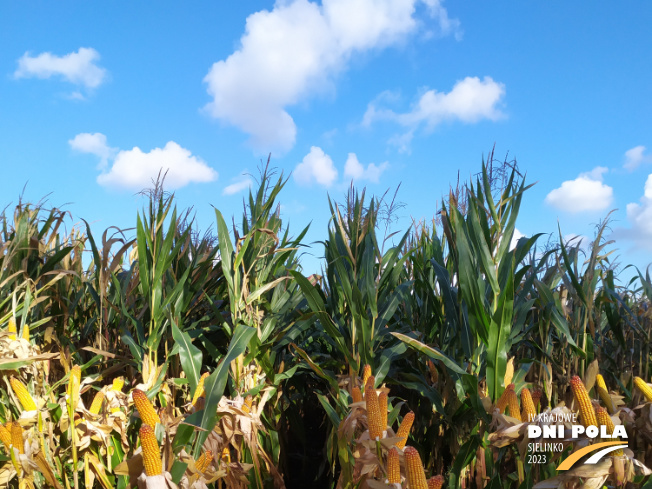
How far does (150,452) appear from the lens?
158cm

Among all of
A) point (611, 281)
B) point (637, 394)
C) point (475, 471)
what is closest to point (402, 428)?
point (475, 471)

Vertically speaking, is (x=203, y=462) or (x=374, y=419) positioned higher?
(x=374, y=419)

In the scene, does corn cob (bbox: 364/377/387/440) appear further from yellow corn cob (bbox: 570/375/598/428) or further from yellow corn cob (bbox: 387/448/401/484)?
yellow corn cob (bbox: 570/375/598/428)

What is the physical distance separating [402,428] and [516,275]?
Answer: 138cm

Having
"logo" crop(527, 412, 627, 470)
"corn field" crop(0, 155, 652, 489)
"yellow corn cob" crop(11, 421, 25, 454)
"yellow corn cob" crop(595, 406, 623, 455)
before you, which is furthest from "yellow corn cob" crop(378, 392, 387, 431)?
"yellow corn cob" crop(11, 421, 25, 454)

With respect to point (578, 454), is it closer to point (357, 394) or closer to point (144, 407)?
point (357, 394)

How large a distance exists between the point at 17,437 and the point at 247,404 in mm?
1066

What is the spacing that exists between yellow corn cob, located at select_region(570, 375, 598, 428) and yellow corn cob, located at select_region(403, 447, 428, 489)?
0.73m

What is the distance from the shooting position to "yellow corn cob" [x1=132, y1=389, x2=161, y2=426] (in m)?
1.67

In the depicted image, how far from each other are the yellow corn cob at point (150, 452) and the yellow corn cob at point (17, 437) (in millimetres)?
744

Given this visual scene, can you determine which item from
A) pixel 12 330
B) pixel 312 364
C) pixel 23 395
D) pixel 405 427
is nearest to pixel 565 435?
pixel 405 427

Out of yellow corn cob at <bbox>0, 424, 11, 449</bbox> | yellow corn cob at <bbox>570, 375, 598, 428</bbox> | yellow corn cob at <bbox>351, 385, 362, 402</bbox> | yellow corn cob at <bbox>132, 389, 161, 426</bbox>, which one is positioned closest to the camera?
yellow corn cob at <bbox>132, 389, 161, 426</bbox>

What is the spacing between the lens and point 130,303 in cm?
328

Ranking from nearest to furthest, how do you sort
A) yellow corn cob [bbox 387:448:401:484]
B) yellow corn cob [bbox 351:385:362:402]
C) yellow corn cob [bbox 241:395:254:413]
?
yellow corn cob [bbox 387:448:401:484] → yellow corn cob [bbox 351:385:362:402] → yellow corn cob [bbox 241:395:254:413]
